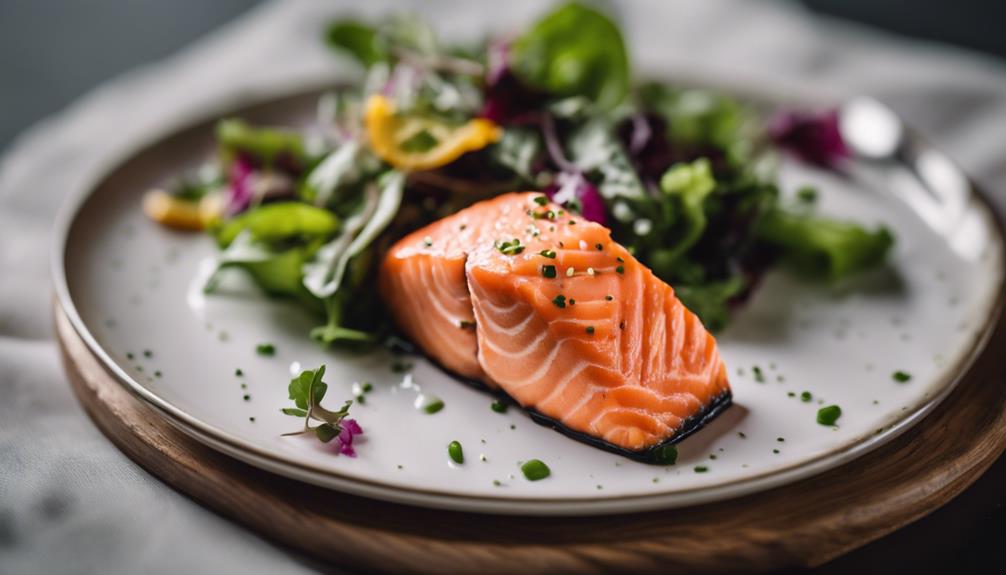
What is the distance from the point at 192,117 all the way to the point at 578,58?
68.0 inches

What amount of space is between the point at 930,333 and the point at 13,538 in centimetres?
266

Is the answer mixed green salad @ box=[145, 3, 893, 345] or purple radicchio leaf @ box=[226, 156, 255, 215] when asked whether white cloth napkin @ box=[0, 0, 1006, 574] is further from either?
mixed green salad @ box=[145, 3, 893, 345]

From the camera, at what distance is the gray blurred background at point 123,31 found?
5.39m

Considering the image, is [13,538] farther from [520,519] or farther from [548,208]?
[548,208]

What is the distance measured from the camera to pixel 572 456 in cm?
250

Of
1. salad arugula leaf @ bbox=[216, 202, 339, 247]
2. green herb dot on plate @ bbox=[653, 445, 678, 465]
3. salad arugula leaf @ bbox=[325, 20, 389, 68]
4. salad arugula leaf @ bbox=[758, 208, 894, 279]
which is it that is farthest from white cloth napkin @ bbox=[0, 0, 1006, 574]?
salad arugula leaf @ bbox=[758, 208, 894, 279]

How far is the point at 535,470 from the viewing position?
2398mm

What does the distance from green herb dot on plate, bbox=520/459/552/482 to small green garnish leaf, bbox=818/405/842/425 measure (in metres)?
0.76

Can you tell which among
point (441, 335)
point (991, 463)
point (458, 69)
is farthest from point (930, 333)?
point (458, 69)

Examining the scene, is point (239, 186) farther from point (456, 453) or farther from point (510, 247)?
point (456, 453)

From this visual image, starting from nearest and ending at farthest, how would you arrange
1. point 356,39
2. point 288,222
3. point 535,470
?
point 535,470, point 288,222, point 356,39

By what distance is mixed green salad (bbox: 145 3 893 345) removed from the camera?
3.16 meters

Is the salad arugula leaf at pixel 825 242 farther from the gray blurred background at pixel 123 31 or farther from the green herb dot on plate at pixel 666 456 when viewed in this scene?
the gray blurred background at pixel 123 31

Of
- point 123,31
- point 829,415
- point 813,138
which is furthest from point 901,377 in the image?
point 123,31
